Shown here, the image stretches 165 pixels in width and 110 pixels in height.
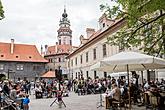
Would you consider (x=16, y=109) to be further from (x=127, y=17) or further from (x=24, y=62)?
(x=24, y=62)

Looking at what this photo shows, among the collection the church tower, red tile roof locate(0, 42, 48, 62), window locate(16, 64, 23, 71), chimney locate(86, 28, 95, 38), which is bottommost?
window locate(16, 64, 23, 71)

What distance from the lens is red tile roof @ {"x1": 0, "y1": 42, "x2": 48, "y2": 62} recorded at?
67.0 m

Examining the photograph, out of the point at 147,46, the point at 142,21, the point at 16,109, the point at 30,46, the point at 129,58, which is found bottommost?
the point at 16,109

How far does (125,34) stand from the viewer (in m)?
14.9

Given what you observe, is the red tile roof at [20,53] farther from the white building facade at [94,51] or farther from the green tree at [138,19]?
the green tree at [138,19]

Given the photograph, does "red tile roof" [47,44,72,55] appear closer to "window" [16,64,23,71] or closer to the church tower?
the church tower

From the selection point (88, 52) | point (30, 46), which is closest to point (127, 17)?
point (88, 52)

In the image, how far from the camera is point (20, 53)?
6988cm

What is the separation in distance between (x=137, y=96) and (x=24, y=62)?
55.3 meters

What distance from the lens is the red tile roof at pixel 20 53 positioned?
6704 centimetres

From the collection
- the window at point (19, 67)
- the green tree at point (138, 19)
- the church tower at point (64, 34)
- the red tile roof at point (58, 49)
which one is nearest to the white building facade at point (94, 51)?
the green tree at point (138, 19)

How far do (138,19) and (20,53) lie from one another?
194ft

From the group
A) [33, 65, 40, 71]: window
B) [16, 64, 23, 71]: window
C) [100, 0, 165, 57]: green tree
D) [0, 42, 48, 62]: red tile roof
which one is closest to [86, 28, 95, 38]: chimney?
[0, 42, 48, 62]: red tile roof

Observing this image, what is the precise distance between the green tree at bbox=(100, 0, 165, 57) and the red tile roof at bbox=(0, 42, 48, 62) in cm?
5375
